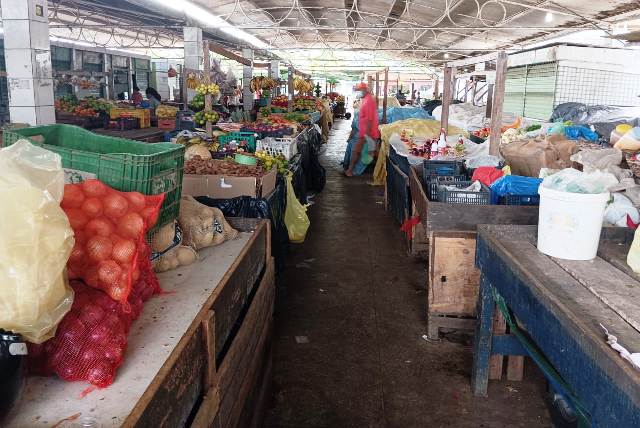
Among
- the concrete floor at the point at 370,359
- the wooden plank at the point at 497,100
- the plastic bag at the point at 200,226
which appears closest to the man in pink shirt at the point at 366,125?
the concrete floor at the point at 370,359

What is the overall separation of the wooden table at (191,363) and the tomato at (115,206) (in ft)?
1.28

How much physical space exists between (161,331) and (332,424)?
1.41m

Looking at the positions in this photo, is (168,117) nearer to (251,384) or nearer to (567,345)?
(251,384)

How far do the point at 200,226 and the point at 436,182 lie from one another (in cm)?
229

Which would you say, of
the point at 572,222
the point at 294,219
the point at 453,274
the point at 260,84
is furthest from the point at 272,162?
the point at 260,84

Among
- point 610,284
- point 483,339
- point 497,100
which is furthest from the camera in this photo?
point 497,100

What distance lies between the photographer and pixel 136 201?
2031mm

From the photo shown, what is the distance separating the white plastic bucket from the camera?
231 cm

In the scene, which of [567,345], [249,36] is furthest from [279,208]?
[249,36]

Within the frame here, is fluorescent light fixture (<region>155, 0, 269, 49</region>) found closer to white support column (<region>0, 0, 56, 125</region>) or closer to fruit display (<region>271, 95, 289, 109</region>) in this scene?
fruit display (<region>271, 95, 289, 109</region>)

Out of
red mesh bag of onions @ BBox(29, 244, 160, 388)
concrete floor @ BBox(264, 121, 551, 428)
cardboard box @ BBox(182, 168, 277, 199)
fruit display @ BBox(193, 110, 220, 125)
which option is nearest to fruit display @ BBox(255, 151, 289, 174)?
cardboard box @ BBox(182, 168, 277, 199)

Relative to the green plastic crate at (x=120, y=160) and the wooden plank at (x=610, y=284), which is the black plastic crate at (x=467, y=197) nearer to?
the wooden plank at (x=610, y=284)

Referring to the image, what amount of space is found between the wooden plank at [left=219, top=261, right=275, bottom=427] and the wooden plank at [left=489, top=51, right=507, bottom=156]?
276 centimetres

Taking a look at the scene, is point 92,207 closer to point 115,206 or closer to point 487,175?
point 115,206
